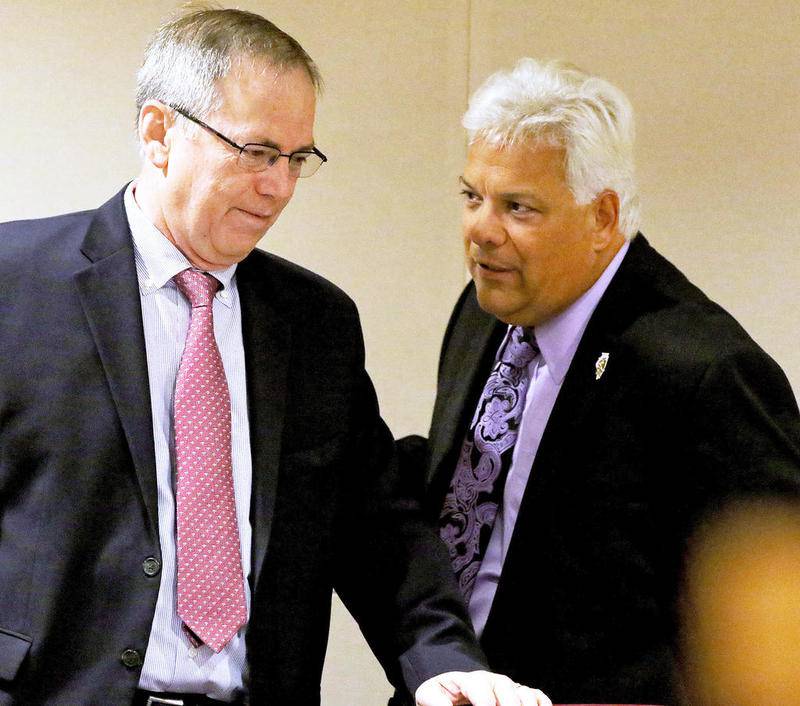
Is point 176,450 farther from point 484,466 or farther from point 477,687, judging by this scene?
point 484,466

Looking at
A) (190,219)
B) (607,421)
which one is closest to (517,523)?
(607,421)

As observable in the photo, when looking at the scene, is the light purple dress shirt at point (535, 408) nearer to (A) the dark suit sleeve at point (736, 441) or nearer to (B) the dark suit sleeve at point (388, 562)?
(B) the dark suit sleeve at point (388, 562)

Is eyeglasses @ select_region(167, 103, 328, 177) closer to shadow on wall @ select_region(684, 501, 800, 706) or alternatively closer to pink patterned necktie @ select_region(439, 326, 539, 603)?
pink patterned necktie @ select_region(439, 326, 539, 603)

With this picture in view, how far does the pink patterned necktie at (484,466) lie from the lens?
2248 millimetres

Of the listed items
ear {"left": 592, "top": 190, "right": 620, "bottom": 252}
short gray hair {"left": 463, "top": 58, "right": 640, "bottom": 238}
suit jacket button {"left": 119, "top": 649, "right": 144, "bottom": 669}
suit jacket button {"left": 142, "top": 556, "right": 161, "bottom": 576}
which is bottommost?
suit jacket button {"left": 119, "top": 649, "right": 144, "bottom": 669}

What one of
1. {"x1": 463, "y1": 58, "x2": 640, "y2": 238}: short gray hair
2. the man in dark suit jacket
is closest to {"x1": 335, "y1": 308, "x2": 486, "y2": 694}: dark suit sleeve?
the man in dark suit jacket

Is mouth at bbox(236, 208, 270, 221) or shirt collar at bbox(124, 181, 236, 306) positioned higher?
mouth at bbox(236, 208, 270, 221)

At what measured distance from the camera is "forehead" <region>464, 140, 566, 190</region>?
2.22 m

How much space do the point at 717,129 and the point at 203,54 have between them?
1777 mm

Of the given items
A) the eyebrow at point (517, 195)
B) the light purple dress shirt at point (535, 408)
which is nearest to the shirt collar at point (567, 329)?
the light purple dress shirt at point (535, 408)

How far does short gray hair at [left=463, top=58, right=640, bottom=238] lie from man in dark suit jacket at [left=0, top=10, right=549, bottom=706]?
429mm

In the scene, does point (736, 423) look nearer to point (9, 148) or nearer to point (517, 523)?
point (517, 523)

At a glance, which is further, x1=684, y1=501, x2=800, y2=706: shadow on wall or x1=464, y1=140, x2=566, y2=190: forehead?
x1=464, y1=140, x2=566, y2=190: forehead

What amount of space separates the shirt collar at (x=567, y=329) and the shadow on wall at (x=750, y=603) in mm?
430
